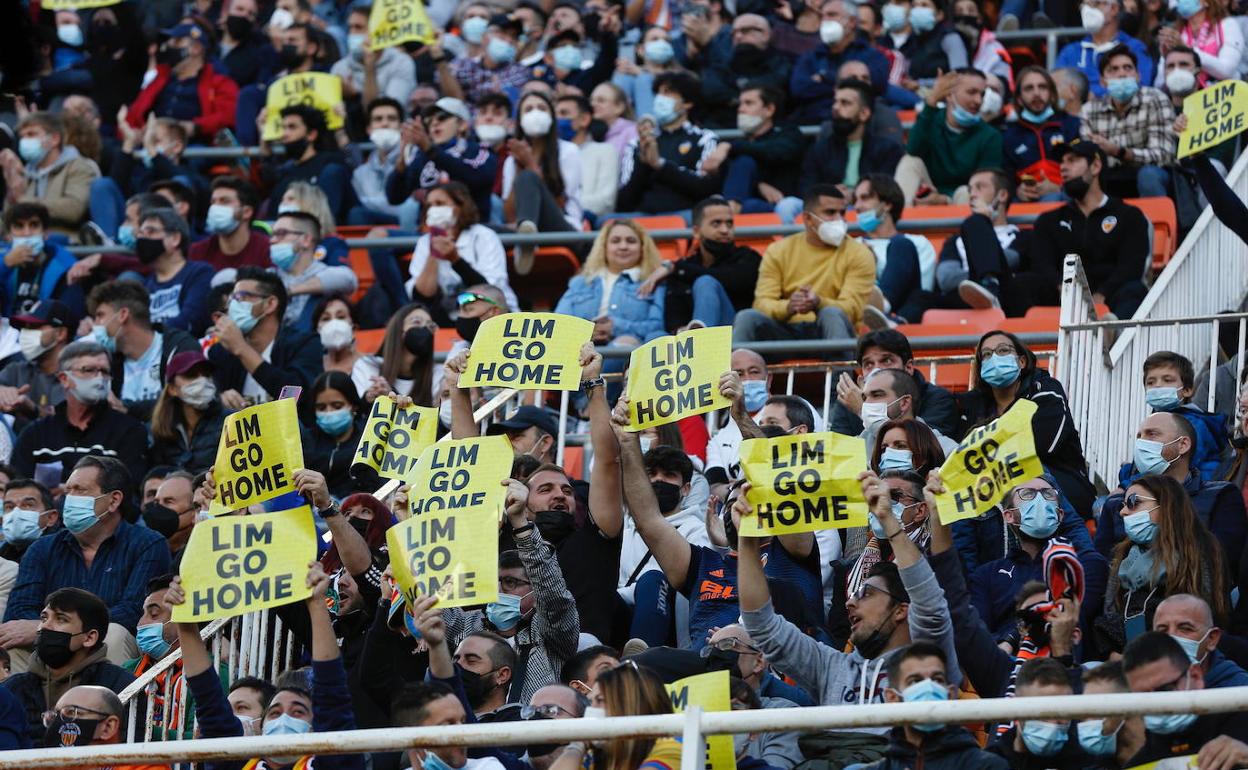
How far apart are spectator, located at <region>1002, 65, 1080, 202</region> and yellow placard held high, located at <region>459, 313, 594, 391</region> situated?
665 centimetres

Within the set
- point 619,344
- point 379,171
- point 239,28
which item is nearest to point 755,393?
point 619,344

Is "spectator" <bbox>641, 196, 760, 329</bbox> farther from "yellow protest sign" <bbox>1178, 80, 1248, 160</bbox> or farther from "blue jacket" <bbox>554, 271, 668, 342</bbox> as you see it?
"yellow protest sign" <bbox>1178, 80, 1248, 160</bbox>

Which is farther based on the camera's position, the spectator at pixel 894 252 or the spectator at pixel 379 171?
the spectator at pixel 379 171

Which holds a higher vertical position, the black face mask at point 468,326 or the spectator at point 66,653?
the black face mask at point 468,326

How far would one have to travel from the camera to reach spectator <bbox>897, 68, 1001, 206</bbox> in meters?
15.3

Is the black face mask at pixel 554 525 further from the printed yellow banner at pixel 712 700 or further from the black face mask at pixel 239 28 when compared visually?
the black face mask at pixel 239 28

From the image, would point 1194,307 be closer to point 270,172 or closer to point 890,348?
point 890,348

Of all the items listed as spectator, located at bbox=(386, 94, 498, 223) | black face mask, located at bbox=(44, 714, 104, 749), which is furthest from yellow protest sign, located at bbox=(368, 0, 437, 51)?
black face mask, located at bbox=(44, 714, 104, 749)

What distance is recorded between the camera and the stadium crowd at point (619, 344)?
8.12m

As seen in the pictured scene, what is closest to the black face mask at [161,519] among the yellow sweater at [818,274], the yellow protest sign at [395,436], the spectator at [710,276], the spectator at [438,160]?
the yellow protest sign at [395,436]

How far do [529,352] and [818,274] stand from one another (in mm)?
4032

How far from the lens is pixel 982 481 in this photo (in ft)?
26.7

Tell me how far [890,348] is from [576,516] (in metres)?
2.00

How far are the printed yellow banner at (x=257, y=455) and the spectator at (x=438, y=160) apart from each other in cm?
659
